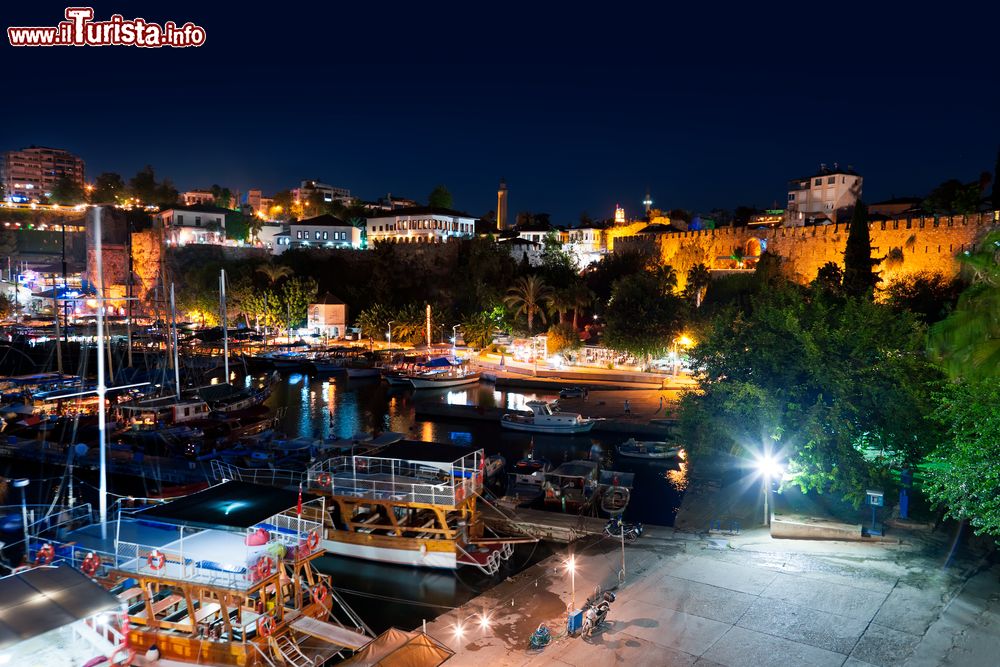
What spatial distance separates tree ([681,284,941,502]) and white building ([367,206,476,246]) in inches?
2047

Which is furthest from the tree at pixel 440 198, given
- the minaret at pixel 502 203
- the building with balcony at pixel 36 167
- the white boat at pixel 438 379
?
the building with balcony at pixel 36 167

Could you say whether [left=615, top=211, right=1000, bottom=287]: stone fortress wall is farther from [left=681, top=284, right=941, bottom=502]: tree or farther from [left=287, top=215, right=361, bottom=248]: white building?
[left=287, top=215, right=361, bottom=248]: white building

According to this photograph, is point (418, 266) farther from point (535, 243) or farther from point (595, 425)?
point (595, 425)

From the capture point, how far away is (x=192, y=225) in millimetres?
76062

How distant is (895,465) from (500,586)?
960cm

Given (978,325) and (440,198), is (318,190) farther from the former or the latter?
(978,325)

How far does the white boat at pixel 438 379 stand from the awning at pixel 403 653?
30.0 meters

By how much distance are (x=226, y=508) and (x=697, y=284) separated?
42455 millimetres

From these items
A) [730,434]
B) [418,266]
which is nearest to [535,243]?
[418,266]

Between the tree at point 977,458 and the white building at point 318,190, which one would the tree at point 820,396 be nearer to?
the tree at point 977,458

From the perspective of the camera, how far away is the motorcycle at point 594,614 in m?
10.3

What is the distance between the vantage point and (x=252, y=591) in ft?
34.2

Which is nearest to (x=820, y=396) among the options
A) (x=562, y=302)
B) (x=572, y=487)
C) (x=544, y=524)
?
(x=544, y=524)

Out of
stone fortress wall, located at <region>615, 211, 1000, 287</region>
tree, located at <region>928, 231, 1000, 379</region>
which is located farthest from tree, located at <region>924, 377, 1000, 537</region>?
stone fortress wall, located at <region>615, 211, 1000, 287</region>
